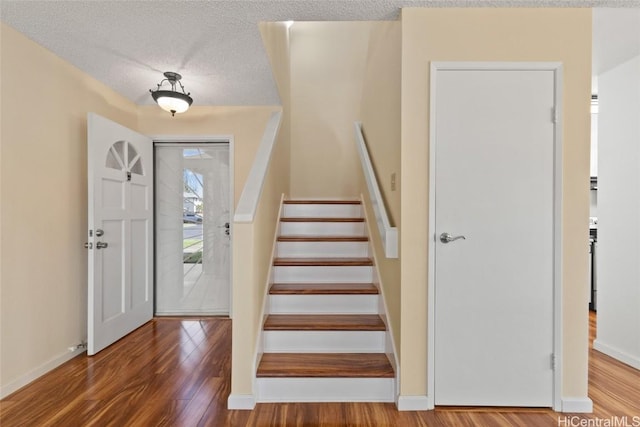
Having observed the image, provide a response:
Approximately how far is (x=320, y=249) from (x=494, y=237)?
1.45 meters

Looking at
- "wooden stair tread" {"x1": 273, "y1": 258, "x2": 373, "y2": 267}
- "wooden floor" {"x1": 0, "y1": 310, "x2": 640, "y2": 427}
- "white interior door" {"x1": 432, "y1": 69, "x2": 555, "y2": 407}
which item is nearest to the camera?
"wooden floor" {"x1": 0, "y1": 310, "x2": 640, "y2": 427}

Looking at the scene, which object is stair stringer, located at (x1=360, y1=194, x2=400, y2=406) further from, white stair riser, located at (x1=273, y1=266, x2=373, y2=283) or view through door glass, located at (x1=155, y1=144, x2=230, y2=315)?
view through door glass, located at (x1=155, y1=144, x2=230, y2=315)

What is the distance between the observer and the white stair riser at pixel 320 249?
2.91 meters

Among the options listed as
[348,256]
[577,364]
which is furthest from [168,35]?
[577,364]

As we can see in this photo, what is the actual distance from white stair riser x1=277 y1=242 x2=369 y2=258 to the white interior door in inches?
43.2

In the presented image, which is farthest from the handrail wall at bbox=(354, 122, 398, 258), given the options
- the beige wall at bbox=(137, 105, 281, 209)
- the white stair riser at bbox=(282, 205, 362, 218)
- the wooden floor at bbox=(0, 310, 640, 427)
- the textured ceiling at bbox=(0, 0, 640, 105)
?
the beige wall at bbox=(137, 105, 281, 209)

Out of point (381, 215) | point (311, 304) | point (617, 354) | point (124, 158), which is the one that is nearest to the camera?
point (381, 215)

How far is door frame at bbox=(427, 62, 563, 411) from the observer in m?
1.84

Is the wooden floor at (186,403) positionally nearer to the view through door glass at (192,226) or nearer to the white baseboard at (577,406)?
the white baseboard at (577,406)

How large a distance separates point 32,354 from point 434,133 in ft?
9.68

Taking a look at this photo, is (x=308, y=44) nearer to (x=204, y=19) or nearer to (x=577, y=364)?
(x=204, y=19)

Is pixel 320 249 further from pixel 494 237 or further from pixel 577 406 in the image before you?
pixel 577 406

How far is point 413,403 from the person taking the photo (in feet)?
6.06

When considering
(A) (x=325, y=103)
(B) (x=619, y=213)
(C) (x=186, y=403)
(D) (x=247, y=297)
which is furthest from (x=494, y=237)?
(A) (x=325, y=103)
